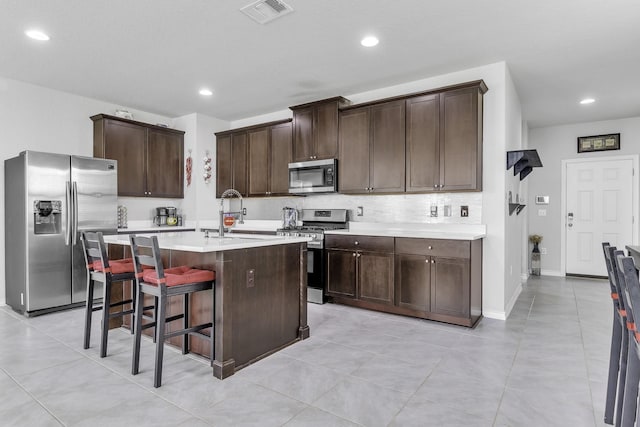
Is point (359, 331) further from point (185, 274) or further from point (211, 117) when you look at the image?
point (211, 117)

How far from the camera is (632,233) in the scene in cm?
568

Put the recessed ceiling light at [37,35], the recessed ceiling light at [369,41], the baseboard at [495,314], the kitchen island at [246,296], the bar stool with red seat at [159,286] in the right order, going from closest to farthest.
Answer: the bar stool with red seat at [159,286] < the kitchen island at [246,296] < the recessed ceiling light at [37,35] < the recessed ceiling light at [369,41] < the baseboard at [495,314]

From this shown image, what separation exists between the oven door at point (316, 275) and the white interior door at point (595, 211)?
4597 millimetres

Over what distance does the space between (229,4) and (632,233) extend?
656 cm

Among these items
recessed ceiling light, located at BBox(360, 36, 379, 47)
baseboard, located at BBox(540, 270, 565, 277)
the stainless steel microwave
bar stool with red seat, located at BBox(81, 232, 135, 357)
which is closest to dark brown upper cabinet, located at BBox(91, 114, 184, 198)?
the stainless steel microwave

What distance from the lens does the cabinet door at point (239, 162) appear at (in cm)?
582

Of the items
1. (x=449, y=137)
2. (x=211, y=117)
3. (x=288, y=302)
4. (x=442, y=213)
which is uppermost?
(x=211, y=117)

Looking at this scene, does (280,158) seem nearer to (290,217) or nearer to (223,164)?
(290,217)

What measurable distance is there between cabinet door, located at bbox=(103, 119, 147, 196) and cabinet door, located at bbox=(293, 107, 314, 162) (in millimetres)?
2295

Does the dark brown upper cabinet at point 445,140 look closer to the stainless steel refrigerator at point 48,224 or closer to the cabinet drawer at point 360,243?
the cabinet drawer at point 360,243

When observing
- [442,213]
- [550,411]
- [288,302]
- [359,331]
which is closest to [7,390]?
[288,302]

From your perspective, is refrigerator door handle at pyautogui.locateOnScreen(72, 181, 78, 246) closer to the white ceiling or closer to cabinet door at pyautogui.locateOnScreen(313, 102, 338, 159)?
the white ceiling

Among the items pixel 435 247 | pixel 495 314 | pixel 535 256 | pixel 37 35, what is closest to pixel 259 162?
pixel 37 35

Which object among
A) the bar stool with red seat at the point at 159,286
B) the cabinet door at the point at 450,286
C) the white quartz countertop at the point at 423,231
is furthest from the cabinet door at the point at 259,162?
the bar stool with red seat at the point at 159,286
